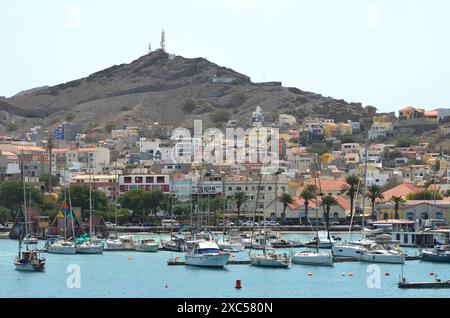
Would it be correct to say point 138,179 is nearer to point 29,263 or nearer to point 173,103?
point 29,263

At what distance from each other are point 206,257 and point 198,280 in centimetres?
514

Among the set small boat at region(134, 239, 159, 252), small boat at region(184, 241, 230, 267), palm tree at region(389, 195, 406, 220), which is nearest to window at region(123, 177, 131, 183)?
palm tree at region(389, 195, 406, 220)

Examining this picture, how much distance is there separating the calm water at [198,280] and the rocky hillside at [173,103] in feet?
390

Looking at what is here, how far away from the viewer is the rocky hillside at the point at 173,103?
557 feet

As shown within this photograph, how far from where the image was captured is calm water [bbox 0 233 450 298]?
31.5 meters

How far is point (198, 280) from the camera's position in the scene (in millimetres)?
36094

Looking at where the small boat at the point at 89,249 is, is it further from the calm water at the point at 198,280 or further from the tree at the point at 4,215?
the tree at the point at 4,215

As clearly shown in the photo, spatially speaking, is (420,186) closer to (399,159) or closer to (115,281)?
(399,159)

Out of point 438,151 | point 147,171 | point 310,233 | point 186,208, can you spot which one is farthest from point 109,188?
point 438,151

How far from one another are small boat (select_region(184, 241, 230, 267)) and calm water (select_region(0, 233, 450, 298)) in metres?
0.33

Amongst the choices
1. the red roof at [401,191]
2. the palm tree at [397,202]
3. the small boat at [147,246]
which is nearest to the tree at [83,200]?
the small boat at [147,246]

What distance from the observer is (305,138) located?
143250mm

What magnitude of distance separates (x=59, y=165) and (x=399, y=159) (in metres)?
36.0

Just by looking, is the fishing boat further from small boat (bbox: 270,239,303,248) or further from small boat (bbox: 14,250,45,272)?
small boat (bbox: 14,250,45,272)
